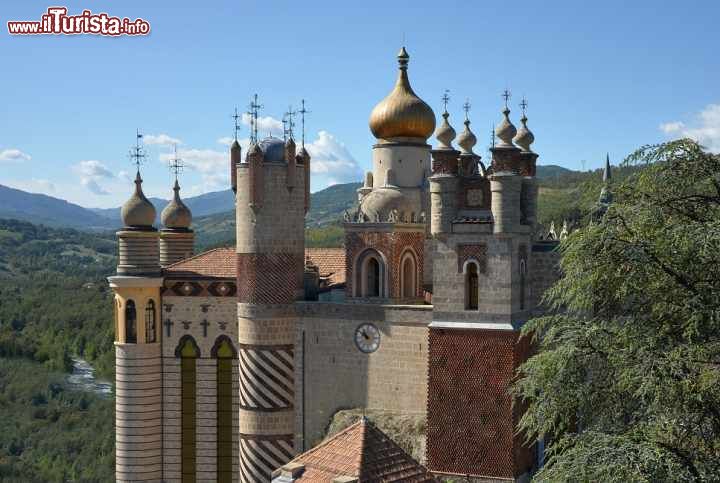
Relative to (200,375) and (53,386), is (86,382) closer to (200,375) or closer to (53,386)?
(53,386)

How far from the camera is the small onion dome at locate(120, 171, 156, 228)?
31.7 m

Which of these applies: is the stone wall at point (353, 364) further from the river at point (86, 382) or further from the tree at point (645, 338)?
the river at point (86, 382)

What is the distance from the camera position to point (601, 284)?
1700 centimetres

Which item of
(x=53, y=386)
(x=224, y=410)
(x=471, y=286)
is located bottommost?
(x=53, y=386)

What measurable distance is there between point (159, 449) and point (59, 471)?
3234 cm

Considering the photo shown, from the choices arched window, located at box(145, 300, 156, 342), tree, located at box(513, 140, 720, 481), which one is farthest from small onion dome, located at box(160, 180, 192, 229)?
tree, located at box(513, 140, 720, 481)

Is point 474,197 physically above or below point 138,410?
above

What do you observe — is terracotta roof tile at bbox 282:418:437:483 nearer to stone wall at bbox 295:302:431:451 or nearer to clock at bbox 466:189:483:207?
stone wall at bbox 295:302:431:451

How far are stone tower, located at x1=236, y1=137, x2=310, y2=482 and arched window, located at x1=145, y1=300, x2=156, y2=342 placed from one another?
13.0ft

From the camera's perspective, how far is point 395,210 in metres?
29.3

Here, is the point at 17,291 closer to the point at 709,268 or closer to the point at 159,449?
the point at 159,449

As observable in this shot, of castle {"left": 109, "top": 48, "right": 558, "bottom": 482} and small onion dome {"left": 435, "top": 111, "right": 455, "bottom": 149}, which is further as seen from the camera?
small onion dome {"left": 435, "top": 111, "right": 455, "bottom": 149}

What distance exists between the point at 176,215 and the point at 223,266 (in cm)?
571

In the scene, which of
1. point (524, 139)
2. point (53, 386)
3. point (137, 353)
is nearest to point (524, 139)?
point (524, 139)
